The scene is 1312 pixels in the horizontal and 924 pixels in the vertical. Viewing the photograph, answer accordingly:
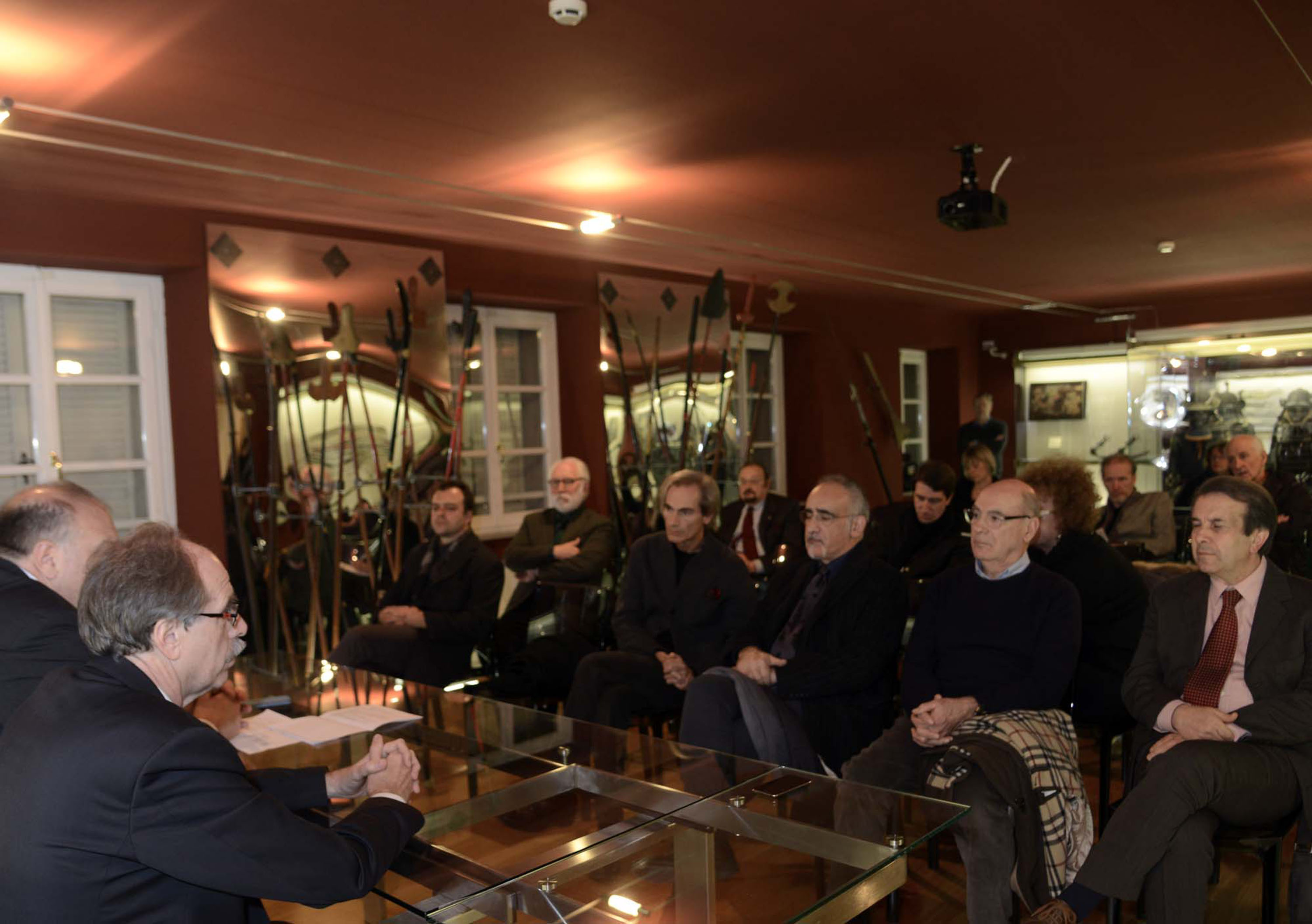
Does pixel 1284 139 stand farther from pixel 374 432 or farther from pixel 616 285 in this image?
pixel 374 432

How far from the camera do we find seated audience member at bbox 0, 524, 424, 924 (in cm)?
124

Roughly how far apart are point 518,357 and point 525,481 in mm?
765

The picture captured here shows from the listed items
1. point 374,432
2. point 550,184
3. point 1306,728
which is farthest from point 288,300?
point 1306,728

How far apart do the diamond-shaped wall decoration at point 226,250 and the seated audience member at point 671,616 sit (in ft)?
7.72

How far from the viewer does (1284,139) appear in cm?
411

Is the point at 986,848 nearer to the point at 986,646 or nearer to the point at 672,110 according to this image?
the point at 986,646

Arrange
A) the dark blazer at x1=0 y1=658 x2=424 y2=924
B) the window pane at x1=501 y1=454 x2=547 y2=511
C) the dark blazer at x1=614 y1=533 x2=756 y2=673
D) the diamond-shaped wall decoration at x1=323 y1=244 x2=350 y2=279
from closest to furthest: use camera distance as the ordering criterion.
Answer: the dark blazer at x1=0 y1=658 x2=424 y2=924
the dark blazer at x1=614 y1=533 x2=756 y2=673
the diamond-shaped wall decoration at x1=323 y1=244 x2=350 y2=279
the window pane at x1=501 y1=454 x2=547 y2=511

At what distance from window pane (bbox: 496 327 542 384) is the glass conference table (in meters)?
3.86

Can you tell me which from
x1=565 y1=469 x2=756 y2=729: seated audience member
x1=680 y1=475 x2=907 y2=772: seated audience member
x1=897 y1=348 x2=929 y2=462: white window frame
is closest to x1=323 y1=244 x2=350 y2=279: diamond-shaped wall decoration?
x1=565 y1=469 x2=756 y2=729: seated audience member

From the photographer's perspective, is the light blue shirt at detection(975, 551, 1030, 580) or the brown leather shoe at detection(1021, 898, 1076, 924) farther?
the light blue shirt at detection(975, 551, 1030, 580)

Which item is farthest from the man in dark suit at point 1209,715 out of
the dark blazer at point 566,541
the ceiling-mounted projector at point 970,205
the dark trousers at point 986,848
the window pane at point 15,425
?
the window pane at point 15,425

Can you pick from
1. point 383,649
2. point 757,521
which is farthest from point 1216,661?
point 757,521

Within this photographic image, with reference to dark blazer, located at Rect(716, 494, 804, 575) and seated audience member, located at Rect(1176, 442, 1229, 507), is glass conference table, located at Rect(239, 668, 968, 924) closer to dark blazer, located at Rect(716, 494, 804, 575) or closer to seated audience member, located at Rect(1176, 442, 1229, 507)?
dark blazer, located at Rect(716, 494, 804, 575)

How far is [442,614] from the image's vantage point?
3863 mm
